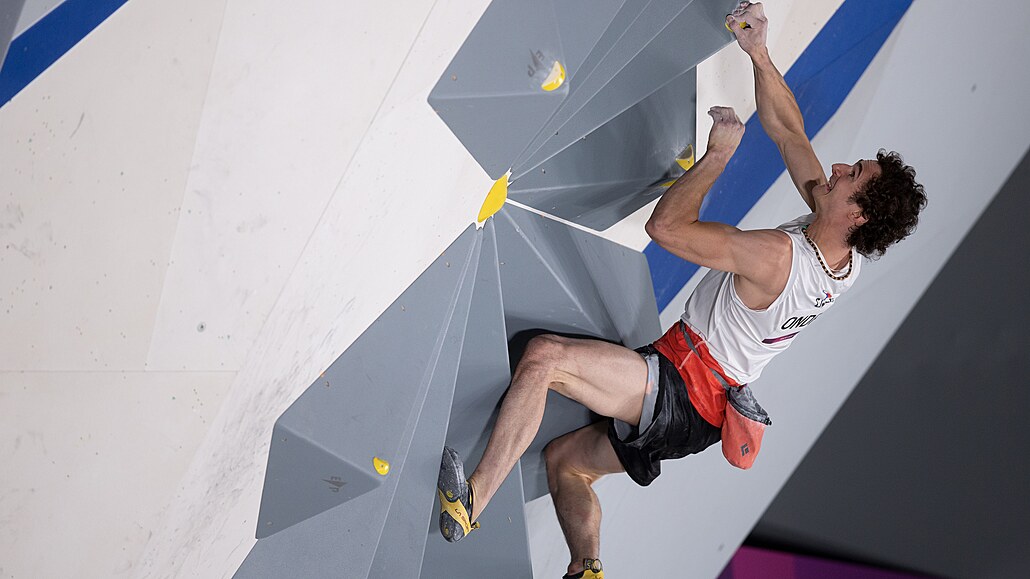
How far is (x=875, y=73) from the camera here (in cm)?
229

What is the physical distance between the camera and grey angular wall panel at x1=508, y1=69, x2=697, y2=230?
1.84 metres

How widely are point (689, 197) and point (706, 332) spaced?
0.33 m

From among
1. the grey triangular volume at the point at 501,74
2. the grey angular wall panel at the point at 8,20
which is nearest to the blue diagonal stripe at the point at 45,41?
the grey angular wall panel at the point at 8,20

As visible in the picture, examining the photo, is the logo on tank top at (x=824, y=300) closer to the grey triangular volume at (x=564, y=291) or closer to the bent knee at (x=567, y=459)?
the grey triangular volume at (x=564, y=291)

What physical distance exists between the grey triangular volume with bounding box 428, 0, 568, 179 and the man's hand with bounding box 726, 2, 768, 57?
0.52 meters

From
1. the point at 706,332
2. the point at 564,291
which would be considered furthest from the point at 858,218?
the point at 564,291

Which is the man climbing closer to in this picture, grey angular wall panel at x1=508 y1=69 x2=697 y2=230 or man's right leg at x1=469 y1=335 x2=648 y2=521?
man's right leg at x1=469 y1=335 x2=648 y2=521

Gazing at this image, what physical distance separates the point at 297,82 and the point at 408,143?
0.85 feet

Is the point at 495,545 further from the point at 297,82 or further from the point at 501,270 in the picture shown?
the point at 297,82

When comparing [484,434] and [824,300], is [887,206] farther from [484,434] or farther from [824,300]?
A: [484,434]

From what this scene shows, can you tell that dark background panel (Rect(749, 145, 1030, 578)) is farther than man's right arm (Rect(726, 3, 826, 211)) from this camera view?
Yes

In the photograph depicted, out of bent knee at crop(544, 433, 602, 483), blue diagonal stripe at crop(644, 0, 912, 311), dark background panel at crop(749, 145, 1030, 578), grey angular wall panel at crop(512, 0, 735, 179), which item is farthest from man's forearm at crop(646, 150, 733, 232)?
dark background panel at crop(749, 145, 1030, 578)

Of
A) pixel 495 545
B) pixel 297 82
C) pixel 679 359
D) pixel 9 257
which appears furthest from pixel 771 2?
pixel 9 257

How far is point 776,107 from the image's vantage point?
1.98m
